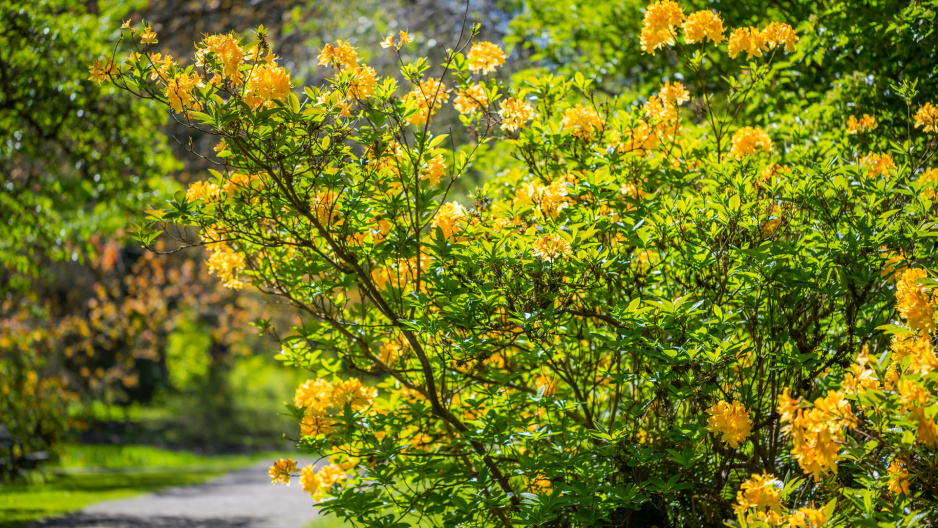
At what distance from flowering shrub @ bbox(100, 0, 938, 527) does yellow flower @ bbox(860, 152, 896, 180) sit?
0.01 m

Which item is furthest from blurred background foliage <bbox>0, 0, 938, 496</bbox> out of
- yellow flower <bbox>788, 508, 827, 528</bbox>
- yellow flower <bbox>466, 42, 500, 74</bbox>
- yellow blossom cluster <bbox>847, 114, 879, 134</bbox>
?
yellow flower <bbox>788, 508, 827, 528</bbox>

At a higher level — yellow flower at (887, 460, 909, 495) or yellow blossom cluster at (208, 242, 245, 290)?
yellow blossom cluster at (208, 242, 245, 290)

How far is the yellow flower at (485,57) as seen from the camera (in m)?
3.26

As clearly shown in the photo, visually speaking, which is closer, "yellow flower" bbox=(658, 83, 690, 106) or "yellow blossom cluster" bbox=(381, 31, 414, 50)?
"yellow blossom cluster" bbox=(381, 31, 414, 50)

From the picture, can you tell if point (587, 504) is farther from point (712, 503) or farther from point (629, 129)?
point (629, 129)

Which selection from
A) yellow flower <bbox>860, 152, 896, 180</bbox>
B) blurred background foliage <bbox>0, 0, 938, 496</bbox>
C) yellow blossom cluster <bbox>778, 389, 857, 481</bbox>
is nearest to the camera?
yellow blossom cluster <bbox>778, 389, 857, 481</bbox>

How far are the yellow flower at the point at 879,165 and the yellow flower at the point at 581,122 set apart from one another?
118cm

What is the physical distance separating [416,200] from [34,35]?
556 cm

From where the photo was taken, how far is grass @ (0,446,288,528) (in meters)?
8.41

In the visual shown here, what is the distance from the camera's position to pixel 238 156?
108 inches

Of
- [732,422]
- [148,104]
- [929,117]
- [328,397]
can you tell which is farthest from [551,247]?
[148,104]

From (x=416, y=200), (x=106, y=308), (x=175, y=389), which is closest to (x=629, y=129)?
(x=416, y=200)

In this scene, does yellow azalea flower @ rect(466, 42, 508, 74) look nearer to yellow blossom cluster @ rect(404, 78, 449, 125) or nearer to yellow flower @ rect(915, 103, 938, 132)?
yellow blossom cluster @ rect(404, 78, 449, 125)

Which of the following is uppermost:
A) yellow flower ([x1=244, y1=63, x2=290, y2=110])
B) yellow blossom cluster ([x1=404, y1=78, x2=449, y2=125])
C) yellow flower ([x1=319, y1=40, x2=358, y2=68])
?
yellow blossom cluster ([x1=404, y1=78, x2=449, y2=125])
